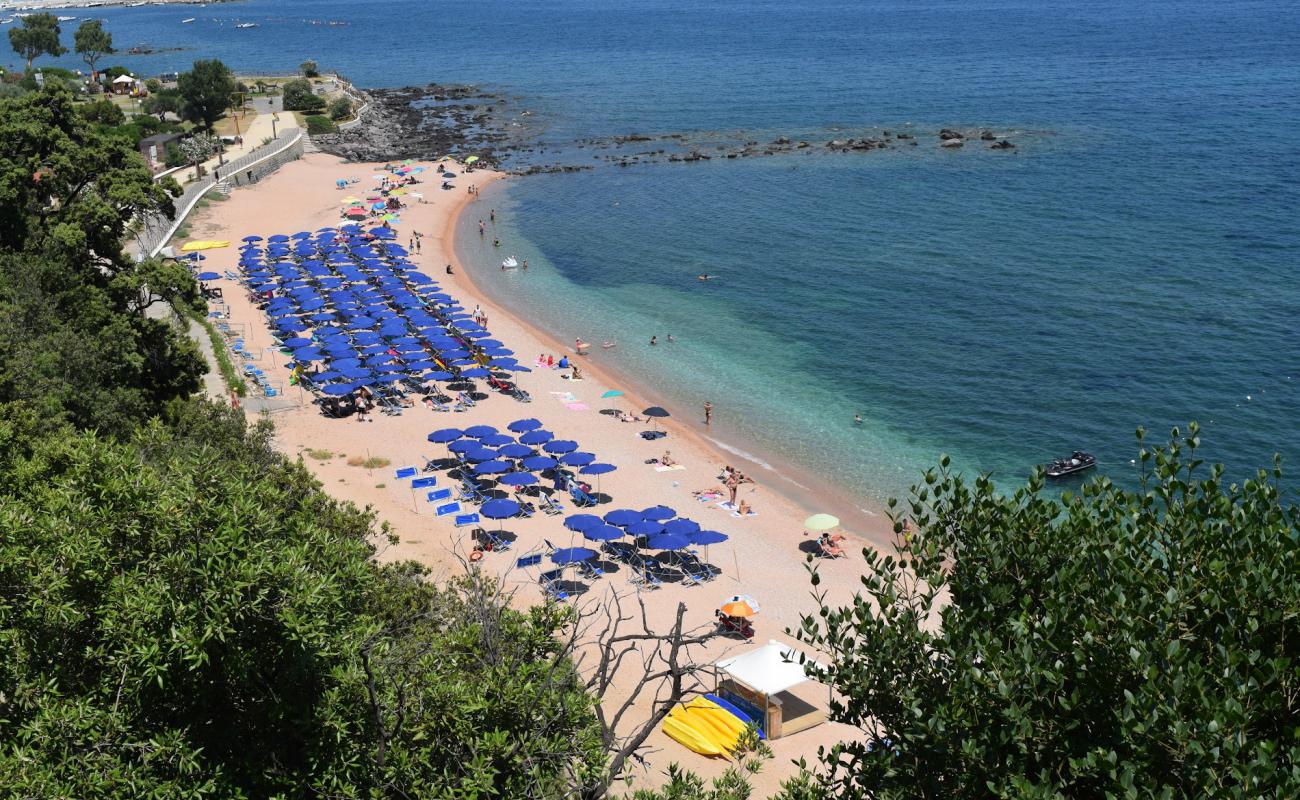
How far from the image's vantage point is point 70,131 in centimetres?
3300

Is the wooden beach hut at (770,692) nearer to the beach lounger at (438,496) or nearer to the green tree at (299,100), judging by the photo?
the beach lounger at (438,496)

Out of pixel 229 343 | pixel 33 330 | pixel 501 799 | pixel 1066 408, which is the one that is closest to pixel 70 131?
pixel 33 330

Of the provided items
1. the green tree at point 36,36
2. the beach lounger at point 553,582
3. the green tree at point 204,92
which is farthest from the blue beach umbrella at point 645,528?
the green tree at point 36,36

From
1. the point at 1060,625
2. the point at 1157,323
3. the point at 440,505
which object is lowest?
the point at 440,505

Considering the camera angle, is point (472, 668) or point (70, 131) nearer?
point (472, 668)

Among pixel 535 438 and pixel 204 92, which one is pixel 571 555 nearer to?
pixel 535 438

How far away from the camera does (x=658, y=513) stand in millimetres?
30047

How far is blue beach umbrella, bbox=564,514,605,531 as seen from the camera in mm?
28966

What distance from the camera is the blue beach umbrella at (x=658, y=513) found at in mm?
29766

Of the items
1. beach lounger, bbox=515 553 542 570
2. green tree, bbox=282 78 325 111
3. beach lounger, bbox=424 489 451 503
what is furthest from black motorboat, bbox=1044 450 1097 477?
green tree, bbox=282 78 325 111

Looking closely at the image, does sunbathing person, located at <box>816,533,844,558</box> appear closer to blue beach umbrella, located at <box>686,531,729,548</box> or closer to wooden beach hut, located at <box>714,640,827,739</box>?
blue beach umbrella, located at <box>686,531,729,548</box>

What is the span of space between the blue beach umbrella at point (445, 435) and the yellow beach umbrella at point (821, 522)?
12071 millimetres

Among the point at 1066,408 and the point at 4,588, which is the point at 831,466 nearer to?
the point at 1066,408

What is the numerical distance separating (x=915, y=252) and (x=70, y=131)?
42.7 metres
